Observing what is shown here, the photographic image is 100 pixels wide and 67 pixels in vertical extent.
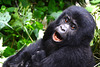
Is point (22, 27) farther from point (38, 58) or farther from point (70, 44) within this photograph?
point (70, 44)

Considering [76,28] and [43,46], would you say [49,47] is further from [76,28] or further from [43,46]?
[76,28]

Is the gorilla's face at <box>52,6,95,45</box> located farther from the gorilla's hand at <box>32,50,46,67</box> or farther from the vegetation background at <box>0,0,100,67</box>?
the vegetation background at <box>0,0,100,67</box>

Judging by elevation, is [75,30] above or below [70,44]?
above

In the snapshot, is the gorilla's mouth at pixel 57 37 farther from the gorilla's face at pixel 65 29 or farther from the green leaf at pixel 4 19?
the green leaf at pixel 4 19

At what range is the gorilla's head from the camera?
317 centimetres

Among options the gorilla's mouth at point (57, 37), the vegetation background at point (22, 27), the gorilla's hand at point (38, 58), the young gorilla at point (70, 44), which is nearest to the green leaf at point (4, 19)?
the vegetation background at point (22, 27)

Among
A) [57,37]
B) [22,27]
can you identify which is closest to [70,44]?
[57,37]

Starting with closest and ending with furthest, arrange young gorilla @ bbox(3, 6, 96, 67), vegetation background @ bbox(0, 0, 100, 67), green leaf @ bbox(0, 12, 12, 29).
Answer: young gorilla @ bbox(3, 6, 96, 67)
vegetation background @ bbox(0, 0, 100, 67)
green leaf @ bbox(0, 12, 12, 29)

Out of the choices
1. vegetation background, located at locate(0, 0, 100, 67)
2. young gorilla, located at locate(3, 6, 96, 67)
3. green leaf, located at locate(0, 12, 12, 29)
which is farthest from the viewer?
green leaf, located at locate(0, 12, 12, 29)

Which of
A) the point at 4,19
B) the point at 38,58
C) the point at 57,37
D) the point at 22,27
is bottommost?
the point at 38,58

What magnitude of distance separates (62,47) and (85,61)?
1.51 ft

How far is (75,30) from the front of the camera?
10.7 ft

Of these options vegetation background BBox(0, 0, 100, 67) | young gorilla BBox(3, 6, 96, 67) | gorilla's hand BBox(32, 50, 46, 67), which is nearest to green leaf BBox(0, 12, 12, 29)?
vegetation background BBox(0, 0, 100, 67)

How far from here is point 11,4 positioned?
18.9 ft
